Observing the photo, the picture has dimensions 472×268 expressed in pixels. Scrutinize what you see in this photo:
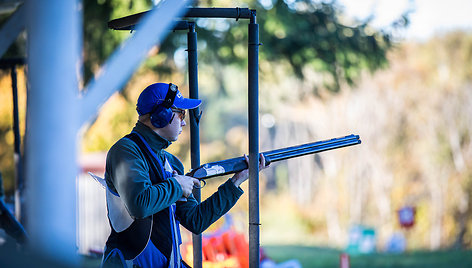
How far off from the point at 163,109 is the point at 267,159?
0.80 metres

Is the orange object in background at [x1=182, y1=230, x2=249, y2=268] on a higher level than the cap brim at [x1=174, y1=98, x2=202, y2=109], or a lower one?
lower

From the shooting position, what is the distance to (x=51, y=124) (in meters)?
2.37

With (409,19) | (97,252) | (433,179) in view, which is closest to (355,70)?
(409,19)

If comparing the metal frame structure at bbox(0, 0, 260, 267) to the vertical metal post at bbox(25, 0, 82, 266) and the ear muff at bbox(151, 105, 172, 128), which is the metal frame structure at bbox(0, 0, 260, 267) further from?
the ear muff at bbox(151, 105, 172, 128)

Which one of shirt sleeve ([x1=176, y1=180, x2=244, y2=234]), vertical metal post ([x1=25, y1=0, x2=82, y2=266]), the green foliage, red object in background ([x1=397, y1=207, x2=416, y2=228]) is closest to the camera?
vertical metal post ([x1=25, y1=0, x2=82, y2=266])

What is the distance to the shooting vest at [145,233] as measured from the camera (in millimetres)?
3252

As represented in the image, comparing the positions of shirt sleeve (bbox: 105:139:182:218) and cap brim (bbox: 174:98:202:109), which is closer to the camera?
shirt sleeve (bbox: 105:139:182:218)

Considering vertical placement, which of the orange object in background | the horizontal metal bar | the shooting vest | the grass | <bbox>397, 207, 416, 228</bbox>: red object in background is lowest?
the grass

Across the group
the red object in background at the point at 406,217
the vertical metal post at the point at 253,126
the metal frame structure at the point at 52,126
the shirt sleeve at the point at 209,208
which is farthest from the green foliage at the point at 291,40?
the metal frame structure at the point at 52,126

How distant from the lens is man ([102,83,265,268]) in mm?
3113

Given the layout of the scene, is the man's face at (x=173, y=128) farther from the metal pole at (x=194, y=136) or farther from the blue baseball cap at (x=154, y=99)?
the metal pole at (x=194, y=136)

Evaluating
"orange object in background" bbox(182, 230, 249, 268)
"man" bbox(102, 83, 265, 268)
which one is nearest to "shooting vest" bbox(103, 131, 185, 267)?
"man" bbox(102, 83, 265, 268)

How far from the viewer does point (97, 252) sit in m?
5.51

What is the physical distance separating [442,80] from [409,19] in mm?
15723
